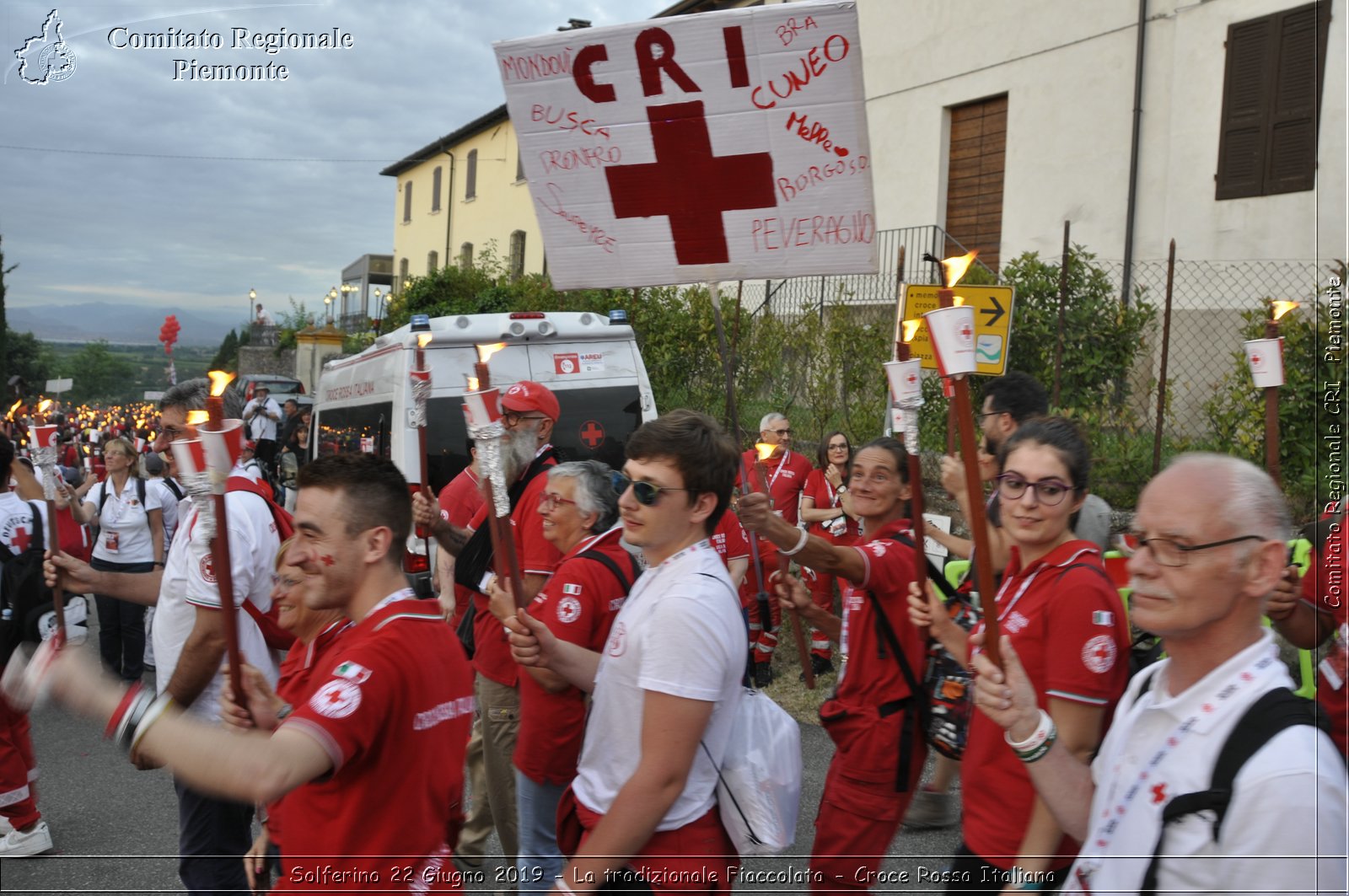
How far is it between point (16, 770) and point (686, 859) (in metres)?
3.86

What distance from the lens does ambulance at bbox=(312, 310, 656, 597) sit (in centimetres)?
829

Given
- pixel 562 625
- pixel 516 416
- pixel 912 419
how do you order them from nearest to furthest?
1. pixel 912 419
2. pixel 562 625
3. pixel 516 416

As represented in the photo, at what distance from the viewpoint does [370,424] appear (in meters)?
9.85

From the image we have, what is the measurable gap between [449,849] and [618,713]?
495mm

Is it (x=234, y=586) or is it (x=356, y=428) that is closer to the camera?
(x=234, y=586)

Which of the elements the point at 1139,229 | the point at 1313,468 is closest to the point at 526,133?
the point at 1313,468

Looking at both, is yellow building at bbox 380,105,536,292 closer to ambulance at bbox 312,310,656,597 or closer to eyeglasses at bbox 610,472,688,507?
ambulance at bbox 312,310,656,597

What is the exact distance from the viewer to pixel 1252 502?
1799mm

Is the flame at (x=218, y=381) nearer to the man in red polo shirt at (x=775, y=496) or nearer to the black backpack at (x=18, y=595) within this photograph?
the black backpack at (x=18, y=595)

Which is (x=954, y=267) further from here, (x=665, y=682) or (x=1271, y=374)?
(x=1271, y=374)

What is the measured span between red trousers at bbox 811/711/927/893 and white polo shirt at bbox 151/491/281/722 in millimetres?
2014

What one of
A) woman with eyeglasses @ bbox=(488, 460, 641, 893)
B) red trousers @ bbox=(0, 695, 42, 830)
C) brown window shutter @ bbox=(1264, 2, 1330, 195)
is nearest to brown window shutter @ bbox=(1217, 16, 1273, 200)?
brown window shutter @ bbox=(1264, 2, 1330, 195)

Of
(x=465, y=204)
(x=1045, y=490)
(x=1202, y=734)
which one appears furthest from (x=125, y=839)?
(x=465, y=204)

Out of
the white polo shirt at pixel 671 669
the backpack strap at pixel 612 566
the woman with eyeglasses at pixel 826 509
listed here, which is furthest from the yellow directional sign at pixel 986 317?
the white polo shirt at pixel 671 669
